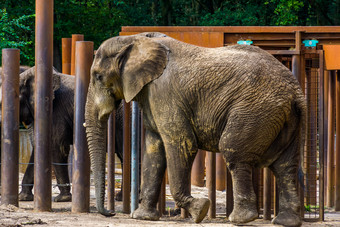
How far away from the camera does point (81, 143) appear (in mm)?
10328

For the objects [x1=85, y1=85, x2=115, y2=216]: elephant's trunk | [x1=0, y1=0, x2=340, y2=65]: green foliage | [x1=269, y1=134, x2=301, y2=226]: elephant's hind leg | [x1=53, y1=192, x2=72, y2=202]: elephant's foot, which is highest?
[x1=0, y1=0, x2=340, y2=65]: green foliage

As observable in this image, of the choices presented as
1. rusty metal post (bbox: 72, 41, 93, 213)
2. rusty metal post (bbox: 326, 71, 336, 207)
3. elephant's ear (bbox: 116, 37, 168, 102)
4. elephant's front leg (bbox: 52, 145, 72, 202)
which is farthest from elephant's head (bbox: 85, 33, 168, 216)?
rusty metal post (bbox: 326, 71, 336, 207)

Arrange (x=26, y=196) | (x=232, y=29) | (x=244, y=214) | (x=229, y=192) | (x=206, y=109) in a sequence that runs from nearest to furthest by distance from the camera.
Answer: (x=244, y=214) < (x=206, y=109) < (x=229, y=192) < (x=232, y=29) < (x=26, y=196)

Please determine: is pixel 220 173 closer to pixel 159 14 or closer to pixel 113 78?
pixel 113 78

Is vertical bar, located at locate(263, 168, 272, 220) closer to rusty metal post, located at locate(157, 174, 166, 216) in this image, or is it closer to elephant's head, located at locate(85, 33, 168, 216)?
rusty metal post, located at locate(157, 174, 166, 216)

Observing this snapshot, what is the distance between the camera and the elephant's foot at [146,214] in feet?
32.2

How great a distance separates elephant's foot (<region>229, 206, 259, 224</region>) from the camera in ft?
29.4

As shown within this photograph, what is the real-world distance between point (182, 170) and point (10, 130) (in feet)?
8.42

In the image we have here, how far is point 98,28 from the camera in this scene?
1042 inches

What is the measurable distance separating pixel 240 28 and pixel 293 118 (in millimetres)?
2682

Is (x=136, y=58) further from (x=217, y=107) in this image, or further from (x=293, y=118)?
(x=293, y=118)

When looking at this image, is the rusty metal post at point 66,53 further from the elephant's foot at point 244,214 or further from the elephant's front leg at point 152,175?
the elephant's foot at point 244,214

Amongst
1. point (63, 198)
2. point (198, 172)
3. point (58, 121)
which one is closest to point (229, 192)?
point (63, 198)

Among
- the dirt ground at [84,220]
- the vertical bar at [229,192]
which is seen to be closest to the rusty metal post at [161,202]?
the dirt ground at [84,220]
